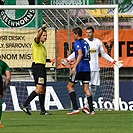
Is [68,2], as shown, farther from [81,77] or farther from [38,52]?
[81,77]

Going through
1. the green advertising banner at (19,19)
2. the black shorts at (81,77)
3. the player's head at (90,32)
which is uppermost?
the green advertising banner at (19,19)

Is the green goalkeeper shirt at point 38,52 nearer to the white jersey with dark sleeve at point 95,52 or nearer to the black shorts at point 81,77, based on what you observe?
the black shorts at point 81,77

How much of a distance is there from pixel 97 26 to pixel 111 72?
2447 mm

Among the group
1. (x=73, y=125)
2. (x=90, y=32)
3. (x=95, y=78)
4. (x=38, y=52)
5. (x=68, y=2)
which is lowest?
(x=73, y=125)

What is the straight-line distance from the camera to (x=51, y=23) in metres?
23.7

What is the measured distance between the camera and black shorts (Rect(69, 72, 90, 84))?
16.6 meters

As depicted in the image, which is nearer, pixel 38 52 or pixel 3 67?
pixel 3 67

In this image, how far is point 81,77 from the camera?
655 inches

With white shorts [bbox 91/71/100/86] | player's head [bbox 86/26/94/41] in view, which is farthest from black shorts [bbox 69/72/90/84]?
white shorts [bbox 91/71/100/86]

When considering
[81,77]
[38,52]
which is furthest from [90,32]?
[38,52]

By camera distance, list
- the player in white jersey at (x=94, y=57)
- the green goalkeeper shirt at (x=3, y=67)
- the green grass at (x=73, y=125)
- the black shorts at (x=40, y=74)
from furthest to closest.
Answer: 1. the player in white jersey at (x=94, y=57)
2. the black shorts at (x=40, y=74)
3. the green goalkeeper shirt at (x=3, y=67)
4. the green grass at (x=73, y=125)

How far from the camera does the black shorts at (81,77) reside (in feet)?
54.4

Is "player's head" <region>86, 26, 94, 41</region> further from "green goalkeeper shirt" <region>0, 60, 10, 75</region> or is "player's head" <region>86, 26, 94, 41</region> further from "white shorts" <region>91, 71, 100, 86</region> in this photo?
"green goalkeeper shirt" <region>0, 60, 10, 75</region>

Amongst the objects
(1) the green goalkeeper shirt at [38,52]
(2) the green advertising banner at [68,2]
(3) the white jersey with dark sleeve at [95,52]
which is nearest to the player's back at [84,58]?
(1) the green goalkeeper shirt at [38,52]
